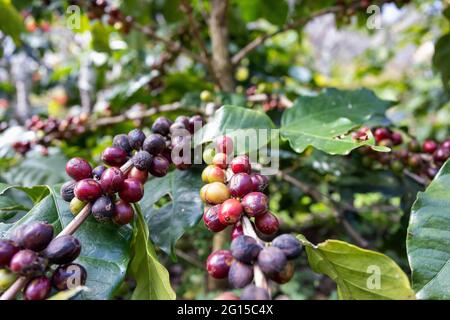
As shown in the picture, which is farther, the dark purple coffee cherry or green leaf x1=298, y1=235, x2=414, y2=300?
the dark purple coffee cherry

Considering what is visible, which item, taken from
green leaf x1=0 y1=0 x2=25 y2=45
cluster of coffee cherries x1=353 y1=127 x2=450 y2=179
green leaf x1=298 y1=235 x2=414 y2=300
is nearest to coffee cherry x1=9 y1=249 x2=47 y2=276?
green leaf x1=298 y1=235 x2=414 y2=300

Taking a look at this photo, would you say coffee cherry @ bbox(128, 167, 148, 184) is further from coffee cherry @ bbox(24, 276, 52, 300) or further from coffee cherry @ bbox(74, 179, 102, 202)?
coffee cherry @ bbox(24, 276, 52, 300)

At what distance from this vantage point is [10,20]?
1.50m

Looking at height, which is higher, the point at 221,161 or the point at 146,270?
the point at 221,161

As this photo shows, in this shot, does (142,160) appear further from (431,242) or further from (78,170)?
(431,242)

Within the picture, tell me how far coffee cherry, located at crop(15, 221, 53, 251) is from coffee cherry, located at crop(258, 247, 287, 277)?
264 mm

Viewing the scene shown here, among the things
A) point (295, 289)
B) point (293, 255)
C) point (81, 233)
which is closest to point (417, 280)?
point (293, 255)

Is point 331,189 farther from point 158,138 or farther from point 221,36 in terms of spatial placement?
point 158,138

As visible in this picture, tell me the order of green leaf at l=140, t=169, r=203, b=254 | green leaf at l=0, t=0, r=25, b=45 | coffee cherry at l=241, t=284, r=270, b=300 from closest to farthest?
1. coffee cherry at l=241, t=284, r=270, b=300
2. green leaf at l=140, t=169, r=203, b=254
3. green leaf at l=0, t=0, r=25, b=45

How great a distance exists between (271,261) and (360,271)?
0.59ft

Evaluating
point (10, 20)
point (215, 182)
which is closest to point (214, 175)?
point (215, 182)

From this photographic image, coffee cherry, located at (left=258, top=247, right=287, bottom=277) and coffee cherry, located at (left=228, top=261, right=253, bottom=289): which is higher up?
coffee cherry, located at (left=258, top=247, right=287, bottom=277)

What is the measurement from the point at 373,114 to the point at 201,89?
836 mm

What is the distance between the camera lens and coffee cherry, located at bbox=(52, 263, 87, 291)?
47cm
